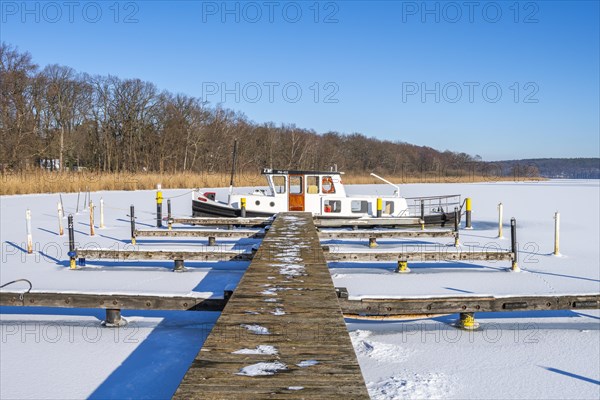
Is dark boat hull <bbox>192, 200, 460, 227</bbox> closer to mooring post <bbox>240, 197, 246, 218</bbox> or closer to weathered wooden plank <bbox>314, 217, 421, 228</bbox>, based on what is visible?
mooring post <bbox>240, 197, 246, 218</bbox>

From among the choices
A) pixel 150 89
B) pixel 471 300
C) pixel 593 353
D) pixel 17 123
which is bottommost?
pixel 593 353

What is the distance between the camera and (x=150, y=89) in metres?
64.8

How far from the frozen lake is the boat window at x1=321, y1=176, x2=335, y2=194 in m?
5.83

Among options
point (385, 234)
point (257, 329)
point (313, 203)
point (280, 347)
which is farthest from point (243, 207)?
point (280, 347)

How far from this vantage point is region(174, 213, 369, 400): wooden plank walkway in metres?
2.90

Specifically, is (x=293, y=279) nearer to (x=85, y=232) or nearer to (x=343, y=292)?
(x=343, y=292)

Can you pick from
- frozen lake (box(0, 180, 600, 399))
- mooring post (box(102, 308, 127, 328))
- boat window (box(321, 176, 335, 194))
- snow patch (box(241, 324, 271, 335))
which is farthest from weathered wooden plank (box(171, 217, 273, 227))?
snow patch (box(241, 324, 271, 335))

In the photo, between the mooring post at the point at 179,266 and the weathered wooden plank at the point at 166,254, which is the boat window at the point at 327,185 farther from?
the weathered wooden plank at the point at 166,254

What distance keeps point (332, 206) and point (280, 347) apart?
1302cm

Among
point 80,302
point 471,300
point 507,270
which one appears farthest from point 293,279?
point 507,270

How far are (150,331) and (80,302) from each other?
2.99ft

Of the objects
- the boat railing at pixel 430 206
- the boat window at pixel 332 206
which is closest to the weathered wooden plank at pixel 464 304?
the boat railing at pixel 430 206

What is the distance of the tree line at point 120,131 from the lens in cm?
4825

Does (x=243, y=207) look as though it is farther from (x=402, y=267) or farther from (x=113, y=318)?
(x=113, y=318)
